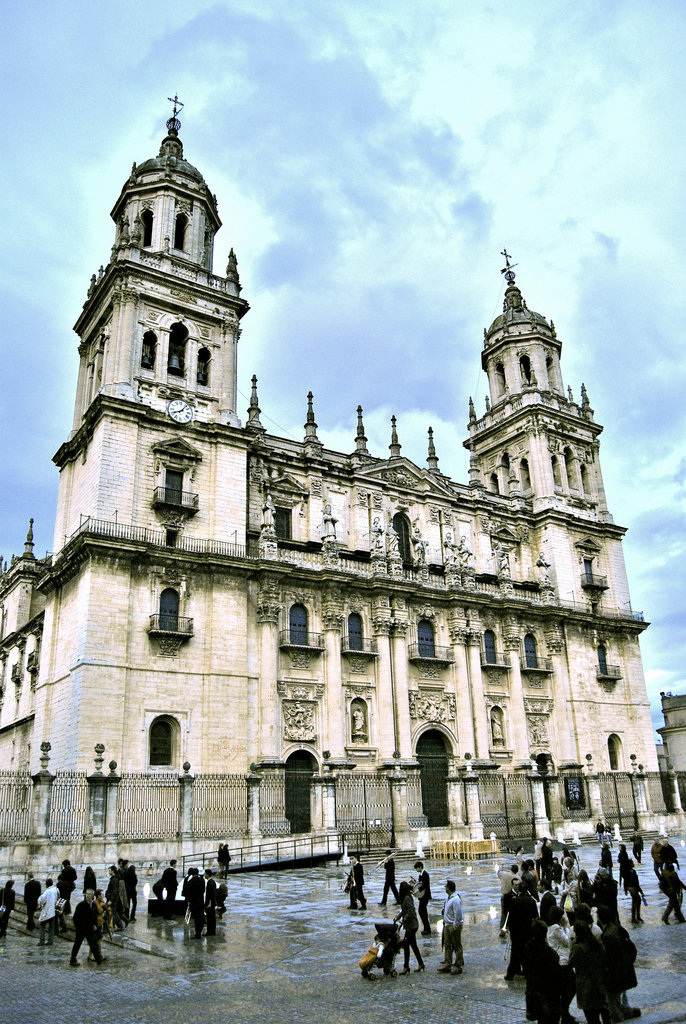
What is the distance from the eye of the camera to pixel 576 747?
3959cm

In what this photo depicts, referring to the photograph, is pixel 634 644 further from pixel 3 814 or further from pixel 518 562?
pixel 3 814

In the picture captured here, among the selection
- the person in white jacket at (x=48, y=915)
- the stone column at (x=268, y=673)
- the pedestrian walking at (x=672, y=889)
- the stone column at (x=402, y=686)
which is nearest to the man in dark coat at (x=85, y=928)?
the person in white jacket at (x=48, y=915)

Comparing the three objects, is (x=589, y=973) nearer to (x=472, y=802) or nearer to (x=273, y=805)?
(x=273, y=805)

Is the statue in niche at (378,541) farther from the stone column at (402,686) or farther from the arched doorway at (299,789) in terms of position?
the arched doorway at (299,789)

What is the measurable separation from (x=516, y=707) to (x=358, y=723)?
9.06 m

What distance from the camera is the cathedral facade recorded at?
29016mm

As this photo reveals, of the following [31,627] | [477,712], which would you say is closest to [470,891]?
[477,712]

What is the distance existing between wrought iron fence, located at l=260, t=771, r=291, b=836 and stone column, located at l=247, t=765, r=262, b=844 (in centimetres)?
44

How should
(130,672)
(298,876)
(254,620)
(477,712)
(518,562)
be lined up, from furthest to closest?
(518,562), (477,712), (254,620), (130,672), (298,876)

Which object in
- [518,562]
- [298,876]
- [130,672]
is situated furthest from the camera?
[518,562]

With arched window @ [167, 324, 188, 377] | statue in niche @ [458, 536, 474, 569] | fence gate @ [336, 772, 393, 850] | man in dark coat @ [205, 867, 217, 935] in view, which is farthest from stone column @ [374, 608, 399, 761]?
man in dark coat @ [205, 867, 217, 935]

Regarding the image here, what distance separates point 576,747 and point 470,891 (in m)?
22.7

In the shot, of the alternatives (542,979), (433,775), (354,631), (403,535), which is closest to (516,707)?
(433,775)

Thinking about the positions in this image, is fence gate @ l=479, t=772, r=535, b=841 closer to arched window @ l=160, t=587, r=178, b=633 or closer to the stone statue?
the stone statue
